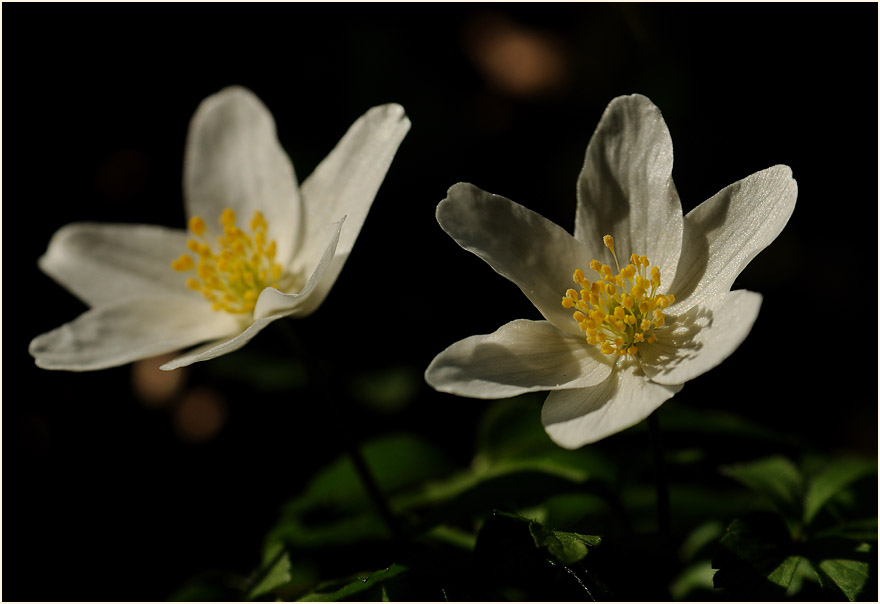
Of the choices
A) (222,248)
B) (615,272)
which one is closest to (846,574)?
(615,272)

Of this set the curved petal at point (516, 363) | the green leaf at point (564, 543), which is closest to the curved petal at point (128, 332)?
the curved petal at point (516, 363)

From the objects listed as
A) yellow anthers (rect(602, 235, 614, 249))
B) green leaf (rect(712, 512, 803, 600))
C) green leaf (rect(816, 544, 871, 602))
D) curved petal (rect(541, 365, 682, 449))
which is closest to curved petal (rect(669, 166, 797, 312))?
yellow anthers (rect(602, 235, 614, 249))

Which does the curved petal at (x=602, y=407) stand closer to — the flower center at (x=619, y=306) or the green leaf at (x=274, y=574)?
the flower center at (x=619, y=306)

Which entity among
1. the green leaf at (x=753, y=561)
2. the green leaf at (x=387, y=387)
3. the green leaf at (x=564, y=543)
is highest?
the green leaf at (x=564, y=543)

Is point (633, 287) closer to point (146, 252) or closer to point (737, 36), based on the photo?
point (146, 252)

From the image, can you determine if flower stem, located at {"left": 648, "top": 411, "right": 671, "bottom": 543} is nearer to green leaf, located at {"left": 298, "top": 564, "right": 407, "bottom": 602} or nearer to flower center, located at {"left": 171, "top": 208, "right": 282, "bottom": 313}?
green leaf, located at {"left": 298, "top": 564, "right": 407, "bottom": 602}
